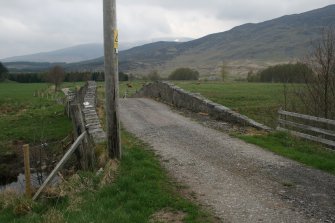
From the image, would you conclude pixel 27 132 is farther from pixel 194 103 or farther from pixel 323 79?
pixel 323 79

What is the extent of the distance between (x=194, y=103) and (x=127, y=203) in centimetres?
1251

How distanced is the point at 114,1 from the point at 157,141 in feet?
16.2

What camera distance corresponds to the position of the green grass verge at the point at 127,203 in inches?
281

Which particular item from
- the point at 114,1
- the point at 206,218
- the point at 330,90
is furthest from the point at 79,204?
the point at 330,90

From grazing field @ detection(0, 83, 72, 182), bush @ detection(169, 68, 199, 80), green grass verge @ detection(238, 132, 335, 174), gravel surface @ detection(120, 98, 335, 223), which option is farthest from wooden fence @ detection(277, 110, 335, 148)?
bush @ detection(169, 68, 199, 80)

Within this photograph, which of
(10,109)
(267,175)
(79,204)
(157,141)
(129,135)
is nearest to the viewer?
(79,204)

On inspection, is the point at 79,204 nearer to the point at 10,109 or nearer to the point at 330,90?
the point at 330,90

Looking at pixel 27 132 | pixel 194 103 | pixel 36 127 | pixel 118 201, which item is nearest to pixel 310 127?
pixel 118 201

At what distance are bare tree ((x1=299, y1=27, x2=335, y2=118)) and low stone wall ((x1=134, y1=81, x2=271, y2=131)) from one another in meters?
2.91

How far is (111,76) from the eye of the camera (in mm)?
10023

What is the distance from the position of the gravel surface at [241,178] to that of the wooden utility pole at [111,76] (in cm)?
136

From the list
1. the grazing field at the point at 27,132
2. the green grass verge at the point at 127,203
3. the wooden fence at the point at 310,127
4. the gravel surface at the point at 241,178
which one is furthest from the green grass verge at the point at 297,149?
the grazing field at the point at 27,132

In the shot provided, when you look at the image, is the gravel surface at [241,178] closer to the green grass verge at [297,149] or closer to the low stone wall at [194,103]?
the green grass verge at [297,149]

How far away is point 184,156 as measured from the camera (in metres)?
11.2
